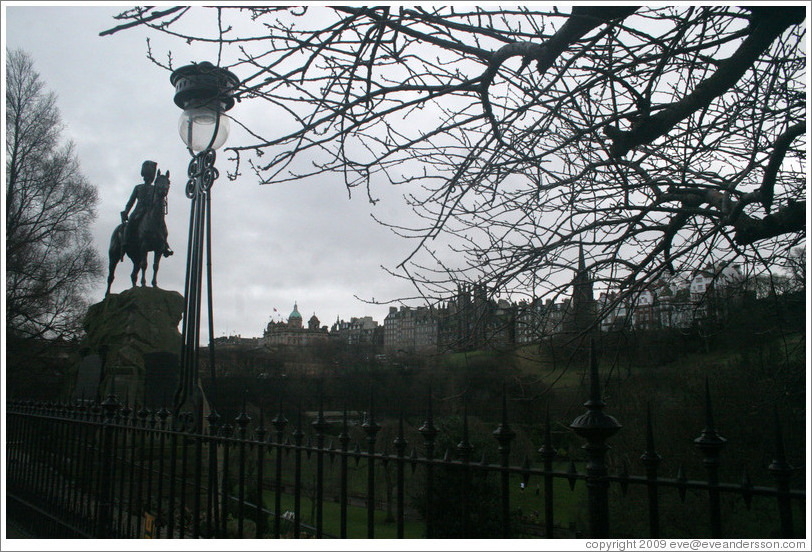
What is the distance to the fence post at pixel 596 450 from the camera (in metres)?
1.88

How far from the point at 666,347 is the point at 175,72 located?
22.0 feet

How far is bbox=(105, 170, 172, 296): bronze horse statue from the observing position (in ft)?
37.2

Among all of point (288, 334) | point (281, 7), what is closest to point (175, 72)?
point (281, 7)

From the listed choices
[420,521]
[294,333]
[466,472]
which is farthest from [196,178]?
[294,333]

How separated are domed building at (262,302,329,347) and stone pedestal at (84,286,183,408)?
18.7 metres

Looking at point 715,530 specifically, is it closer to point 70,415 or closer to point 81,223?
point 70,415

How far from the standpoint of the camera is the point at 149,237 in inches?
449

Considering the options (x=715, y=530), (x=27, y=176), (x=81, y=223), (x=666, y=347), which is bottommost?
(x=715, y=530)

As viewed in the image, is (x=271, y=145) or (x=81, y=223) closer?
(x=271, y=145)

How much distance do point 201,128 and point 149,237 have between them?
840cm

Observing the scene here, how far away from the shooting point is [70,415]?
469cm

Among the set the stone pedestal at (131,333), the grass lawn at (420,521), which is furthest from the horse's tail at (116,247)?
the grass lawn at (420,521)

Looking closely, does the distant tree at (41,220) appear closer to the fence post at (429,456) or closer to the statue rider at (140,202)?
the statue rider at (140,202)

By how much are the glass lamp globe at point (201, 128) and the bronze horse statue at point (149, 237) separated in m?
8.16
